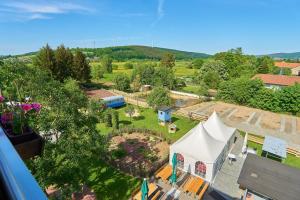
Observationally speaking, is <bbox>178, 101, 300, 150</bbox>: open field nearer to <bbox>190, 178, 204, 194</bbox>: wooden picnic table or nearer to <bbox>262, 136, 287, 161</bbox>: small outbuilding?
<bbox>262, 136, 287, 161</bbox>: small outbuilding

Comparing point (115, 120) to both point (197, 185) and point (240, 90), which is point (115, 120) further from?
point (240, 90)

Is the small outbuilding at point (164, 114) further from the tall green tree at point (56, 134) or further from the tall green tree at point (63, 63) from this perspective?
the tall green tree at point (63, 63)

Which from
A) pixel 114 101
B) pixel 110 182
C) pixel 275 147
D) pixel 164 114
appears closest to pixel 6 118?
pixel 110 182

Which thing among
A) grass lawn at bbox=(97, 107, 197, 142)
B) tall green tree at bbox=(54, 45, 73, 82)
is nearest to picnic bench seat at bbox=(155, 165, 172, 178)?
grass lawn at bbox=(97, 107, 197, 142)

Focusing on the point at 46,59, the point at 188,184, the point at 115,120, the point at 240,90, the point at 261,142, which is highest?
the point at 46,59

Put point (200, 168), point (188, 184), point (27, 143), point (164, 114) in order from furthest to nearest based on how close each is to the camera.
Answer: point (164, 114) → point (200, 168) → point (188, 184) → point (27, 143)
